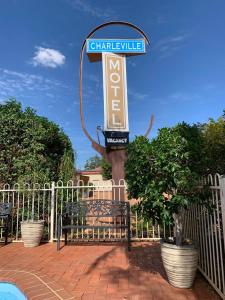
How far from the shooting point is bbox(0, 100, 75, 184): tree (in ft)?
24.5

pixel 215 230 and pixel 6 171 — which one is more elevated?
pixel 6 171

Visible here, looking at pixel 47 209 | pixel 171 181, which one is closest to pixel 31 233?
pixel 47 209

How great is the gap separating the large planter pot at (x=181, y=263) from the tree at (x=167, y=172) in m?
0.23

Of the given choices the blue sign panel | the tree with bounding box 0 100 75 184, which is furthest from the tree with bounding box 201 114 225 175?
the tree with bounding box 0 100 75 184

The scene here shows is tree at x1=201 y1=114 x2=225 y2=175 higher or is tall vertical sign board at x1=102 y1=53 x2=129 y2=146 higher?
tall vertical sign board at x1=102 y1=53 x2=129 y2=146

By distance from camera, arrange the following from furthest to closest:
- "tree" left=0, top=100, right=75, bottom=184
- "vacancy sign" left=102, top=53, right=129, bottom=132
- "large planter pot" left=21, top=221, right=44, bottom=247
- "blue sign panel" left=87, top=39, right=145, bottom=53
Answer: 1. "blue sign panel" left=87, top=39, right=145, bottom=53
2. "vacancy sign" left=102, top=53, right=129, bottom=132
3. "tree" left=0, top=100, right=75, bottom=184
4. "large planter pot" left=21, top=221, right=44, bottom=247

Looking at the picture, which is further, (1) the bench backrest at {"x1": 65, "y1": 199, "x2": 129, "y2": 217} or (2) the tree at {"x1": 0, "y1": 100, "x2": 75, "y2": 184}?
(2) the tree at {"x1": 0, "y1": 100, "x2": 75, "y2": 184}

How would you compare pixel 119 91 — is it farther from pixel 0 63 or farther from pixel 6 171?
pixel 0 63

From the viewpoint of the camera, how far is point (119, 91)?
27.2 feet

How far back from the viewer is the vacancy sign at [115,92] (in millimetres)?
7972

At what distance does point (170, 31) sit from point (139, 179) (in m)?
10.3

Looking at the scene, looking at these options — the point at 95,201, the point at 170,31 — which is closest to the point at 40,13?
the point at 170,31

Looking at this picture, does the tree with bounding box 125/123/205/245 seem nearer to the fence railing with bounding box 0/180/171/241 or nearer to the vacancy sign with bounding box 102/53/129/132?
the fence railing with bounding box 0/180/171/241

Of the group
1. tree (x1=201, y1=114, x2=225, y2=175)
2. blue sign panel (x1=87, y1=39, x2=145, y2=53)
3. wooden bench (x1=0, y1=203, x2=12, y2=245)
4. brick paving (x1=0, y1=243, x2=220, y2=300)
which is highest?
blue sign panel (x1=87, y1=39, x2=145, y2=53)
